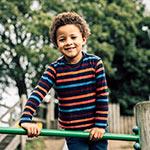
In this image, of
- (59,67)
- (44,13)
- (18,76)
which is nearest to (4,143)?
(59,67)

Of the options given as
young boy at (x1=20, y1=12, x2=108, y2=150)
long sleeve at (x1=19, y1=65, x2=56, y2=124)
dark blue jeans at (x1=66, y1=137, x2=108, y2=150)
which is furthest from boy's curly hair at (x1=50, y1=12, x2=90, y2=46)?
dark blue jeans at (x1=66, y1=137, x2=108, y2=150)

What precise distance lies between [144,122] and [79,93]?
50cm

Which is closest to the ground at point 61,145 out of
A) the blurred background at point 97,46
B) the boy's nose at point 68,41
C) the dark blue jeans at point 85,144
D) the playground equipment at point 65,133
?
the blurred background at point 97,46

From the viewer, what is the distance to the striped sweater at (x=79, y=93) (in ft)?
9.27

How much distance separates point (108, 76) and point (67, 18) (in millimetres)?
18961

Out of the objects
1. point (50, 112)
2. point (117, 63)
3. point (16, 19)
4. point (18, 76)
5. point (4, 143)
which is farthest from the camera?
point (117, 63)

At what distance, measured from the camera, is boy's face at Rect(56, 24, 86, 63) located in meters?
2.81

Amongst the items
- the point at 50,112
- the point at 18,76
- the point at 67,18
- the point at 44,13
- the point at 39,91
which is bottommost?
the point at 39,91

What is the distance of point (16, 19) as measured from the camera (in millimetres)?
19359

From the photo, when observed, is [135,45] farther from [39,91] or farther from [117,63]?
[39,91]

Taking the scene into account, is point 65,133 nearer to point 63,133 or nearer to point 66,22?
point 63,133

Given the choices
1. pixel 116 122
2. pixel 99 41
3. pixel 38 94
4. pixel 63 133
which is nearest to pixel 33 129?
pixel 63 133

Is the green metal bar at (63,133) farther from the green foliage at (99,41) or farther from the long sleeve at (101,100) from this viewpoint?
the green foliage at (99,41)

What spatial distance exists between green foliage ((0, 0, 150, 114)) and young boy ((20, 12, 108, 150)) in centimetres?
1516
